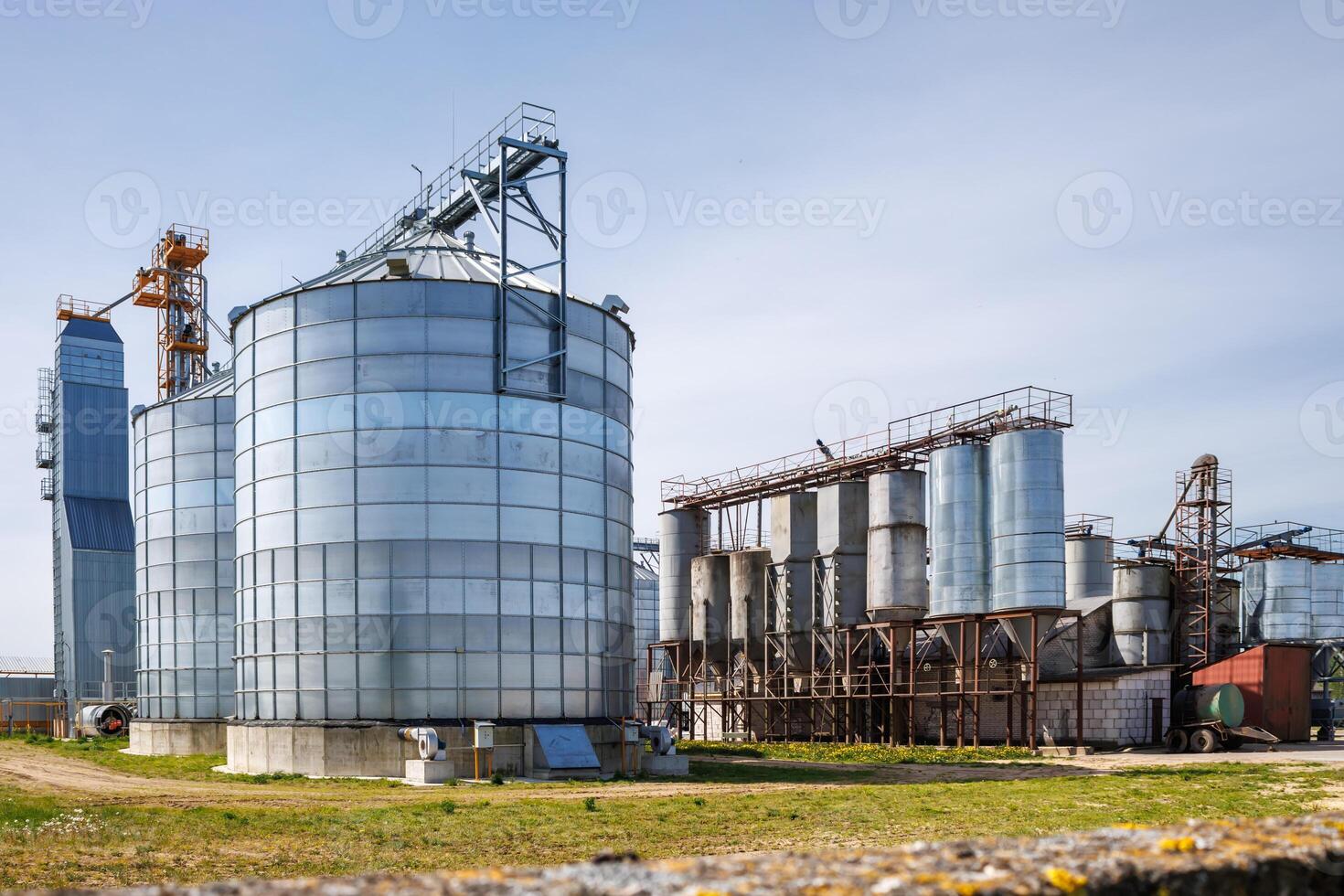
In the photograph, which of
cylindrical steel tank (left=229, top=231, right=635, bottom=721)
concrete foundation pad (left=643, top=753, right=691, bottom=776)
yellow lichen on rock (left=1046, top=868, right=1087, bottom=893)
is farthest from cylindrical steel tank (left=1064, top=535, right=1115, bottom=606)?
yellow lichen on rock (left=1046, top=868, right=1087, bottom=893)

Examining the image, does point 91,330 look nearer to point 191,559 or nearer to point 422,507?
point 191,559

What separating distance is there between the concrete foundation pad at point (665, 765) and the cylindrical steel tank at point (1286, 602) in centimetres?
3631

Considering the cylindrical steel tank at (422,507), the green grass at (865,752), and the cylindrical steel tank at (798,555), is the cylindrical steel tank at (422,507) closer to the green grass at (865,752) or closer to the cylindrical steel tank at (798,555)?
the green grass at (865,752)

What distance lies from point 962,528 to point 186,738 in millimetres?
32692

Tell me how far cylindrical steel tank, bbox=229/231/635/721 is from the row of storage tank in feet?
54.8

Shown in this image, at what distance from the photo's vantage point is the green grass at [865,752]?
43.6m

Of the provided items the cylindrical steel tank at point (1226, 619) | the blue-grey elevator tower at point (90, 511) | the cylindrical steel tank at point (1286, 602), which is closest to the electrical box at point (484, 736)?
the cylindrical steel tank at point (1226, 619)

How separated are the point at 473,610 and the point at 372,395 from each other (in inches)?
282

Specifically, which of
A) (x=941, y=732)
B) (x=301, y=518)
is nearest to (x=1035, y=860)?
(x=301, y=518)

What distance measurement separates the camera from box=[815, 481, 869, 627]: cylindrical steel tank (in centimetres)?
5509

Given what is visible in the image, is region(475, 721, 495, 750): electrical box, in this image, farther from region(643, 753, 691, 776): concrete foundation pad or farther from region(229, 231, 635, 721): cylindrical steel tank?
region(643, 753, 691, 776): concrete foundation pad

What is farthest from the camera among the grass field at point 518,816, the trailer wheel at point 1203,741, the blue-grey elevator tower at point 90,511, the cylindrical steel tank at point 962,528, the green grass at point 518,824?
the blue-grey elevator tower at point 90,511

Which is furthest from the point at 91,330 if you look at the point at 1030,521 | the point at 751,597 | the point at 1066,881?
the point at 1066,881

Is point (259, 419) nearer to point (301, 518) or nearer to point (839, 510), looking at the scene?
point (301, 518)
